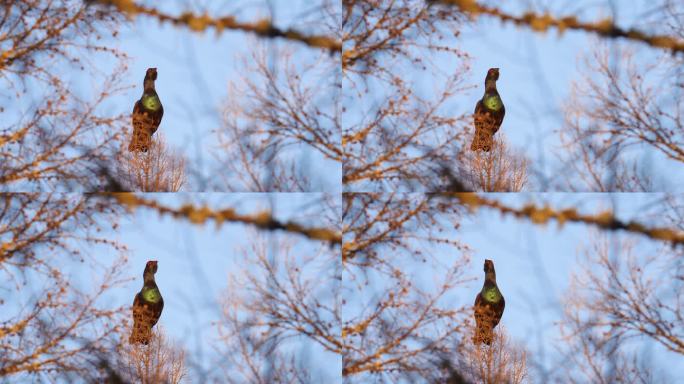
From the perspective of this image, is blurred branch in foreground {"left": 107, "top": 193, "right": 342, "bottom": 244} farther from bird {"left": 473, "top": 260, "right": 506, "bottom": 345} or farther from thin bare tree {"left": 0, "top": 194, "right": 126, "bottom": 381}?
bird {"left": 473, "top": 260, "right": 506, "bottom": 345}

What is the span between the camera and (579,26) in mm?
3279

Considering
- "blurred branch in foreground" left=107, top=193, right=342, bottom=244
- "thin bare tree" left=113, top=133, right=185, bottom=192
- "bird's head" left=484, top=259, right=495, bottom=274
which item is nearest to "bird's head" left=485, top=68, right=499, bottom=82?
"bird's head" left=484, top=259, right=495, bottom=274

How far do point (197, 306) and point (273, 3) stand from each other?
1.06 meters

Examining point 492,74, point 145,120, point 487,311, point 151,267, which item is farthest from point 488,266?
point 145,120

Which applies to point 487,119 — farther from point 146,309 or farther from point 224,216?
point 146,309

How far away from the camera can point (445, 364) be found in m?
3.18

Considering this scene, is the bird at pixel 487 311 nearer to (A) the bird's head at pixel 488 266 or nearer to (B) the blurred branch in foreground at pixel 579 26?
(A) the bird's head at pixel 488 266

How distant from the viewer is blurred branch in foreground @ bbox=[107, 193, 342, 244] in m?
3.20

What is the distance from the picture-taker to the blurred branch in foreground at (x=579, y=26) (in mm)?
3270

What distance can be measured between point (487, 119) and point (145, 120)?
3.76 ft

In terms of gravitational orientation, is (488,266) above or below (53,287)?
above

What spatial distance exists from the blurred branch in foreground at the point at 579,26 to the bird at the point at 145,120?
→ 1101mm

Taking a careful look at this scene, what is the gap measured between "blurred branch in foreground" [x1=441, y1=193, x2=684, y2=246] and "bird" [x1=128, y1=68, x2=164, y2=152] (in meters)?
1.01

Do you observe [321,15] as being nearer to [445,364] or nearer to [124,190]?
[124,190]
